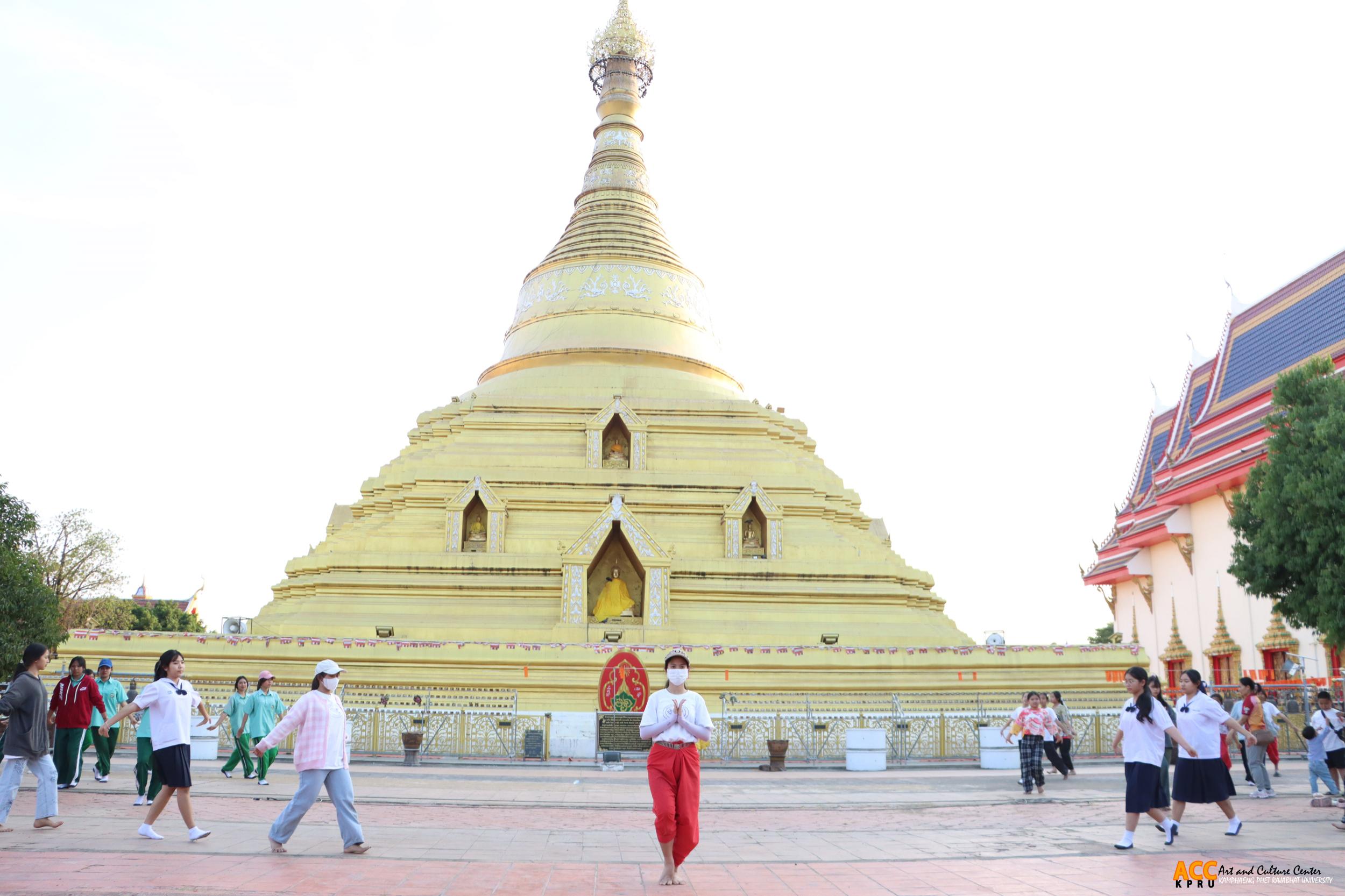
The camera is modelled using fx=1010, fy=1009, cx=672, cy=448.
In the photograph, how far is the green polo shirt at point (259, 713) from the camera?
44.0 ft

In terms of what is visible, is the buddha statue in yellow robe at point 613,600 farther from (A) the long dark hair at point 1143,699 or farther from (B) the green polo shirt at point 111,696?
(A) the long dark hair at point 1143,699

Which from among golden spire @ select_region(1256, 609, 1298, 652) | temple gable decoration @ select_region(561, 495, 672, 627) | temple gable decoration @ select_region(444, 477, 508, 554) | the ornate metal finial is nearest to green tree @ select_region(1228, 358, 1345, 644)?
golden spire @ select_region(1256, 609, 1298, 652)

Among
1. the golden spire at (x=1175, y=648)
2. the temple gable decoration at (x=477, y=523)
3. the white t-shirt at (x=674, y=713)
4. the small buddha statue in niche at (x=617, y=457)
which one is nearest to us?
the white t-shirt at (x=674, y=713)

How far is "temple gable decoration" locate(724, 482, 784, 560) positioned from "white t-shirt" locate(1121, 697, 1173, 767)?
15.2 m

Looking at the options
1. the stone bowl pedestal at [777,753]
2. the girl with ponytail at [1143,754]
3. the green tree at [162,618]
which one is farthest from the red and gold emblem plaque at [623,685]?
the green tree at [162,618]

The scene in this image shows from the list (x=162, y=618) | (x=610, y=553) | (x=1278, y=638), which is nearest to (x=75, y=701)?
(x=610, y=553)

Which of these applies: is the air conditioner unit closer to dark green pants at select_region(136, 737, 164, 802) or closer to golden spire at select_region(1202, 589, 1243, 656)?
dark green pants at select_region(136, 737, 164, 802)

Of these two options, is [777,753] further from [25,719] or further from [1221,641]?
[1221,641]

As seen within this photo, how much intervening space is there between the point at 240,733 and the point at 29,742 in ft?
15.0

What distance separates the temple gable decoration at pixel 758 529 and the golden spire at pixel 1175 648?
13508mm

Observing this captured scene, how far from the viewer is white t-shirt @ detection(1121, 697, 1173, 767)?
336 inches

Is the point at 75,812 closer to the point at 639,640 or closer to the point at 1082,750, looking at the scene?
the point at 639,640

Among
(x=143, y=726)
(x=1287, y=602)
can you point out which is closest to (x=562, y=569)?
(x=143, y=726)

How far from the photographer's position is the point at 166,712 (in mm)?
8609
